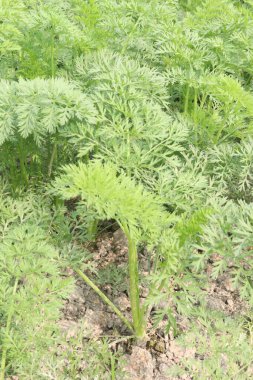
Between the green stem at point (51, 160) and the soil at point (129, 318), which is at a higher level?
the green stem at point (51, 160)

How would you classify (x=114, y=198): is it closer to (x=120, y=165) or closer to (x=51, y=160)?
(x=120, y=165)

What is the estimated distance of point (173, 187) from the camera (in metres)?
2.14

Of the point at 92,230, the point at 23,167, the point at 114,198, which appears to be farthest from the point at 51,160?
the point at 114,198

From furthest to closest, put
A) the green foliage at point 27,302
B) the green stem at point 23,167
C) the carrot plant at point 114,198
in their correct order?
the green stem at point 23,167
the green foliage at point 27,302
the carrot plant at point 114,198

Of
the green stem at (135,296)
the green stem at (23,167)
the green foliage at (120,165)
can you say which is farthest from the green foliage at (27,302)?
the green stem at (23,167)

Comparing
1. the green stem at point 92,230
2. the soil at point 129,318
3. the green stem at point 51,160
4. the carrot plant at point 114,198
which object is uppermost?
the carrot plant at point 114,198

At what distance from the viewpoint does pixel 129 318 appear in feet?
7.32

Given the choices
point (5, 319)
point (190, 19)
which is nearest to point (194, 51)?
point (190, 19)

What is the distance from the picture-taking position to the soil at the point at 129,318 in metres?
2.08

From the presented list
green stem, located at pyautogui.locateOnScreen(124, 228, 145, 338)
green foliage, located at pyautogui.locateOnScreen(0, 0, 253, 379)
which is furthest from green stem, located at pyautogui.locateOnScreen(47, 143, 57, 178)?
green stem, located at pyautogui.locateOnScreen(124, 228, 145, 338)

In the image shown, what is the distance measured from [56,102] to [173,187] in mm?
639

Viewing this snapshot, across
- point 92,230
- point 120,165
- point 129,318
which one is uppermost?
point 120,165

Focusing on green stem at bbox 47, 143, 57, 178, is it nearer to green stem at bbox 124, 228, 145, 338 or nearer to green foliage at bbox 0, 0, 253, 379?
green foliage at bbox 0, 0, 253, 379

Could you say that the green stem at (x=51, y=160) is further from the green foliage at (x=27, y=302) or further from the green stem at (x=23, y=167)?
the green foliage at (x=27, y=302)
